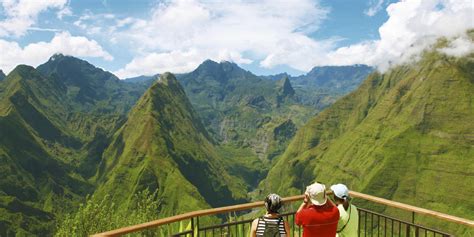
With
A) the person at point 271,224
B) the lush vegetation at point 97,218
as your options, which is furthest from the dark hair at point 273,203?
the lush vegetation at point 97,218

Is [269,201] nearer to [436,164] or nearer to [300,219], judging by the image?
[300,219]

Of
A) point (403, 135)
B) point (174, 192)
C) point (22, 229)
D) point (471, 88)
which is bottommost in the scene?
point (22, 229)

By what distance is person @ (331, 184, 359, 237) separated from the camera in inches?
263

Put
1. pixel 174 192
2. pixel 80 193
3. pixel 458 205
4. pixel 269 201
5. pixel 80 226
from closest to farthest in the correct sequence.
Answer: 1. pixel 269 201
2. pixel 80 226
3. pixel 458 205
4. pixel 174 192
5. pixel 80 193

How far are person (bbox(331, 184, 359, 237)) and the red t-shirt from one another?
0.63 metres

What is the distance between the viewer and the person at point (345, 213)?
6.69 meters

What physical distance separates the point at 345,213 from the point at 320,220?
883 mm

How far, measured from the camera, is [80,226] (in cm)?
1722

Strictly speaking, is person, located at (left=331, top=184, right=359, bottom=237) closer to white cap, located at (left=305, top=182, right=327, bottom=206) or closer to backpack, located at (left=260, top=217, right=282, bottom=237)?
white cap, located at (left=305, top=182, right=327, bottom=206)

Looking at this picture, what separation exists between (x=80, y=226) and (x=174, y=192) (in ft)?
460

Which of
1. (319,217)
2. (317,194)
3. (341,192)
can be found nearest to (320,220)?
(319,217)

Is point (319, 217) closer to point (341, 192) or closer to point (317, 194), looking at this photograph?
point (317, 194)

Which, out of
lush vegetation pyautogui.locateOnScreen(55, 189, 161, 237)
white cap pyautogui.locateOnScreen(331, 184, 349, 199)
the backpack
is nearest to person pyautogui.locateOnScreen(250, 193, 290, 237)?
the backpack

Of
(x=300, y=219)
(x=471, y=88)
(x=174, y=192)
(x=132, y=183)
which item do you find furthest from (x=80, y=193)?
(x=300, y=219)
